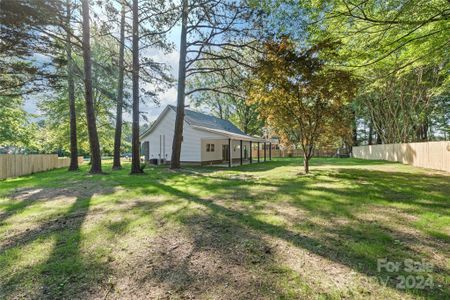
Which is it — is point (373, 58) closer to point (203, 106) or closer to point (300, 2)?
point (300, 2)

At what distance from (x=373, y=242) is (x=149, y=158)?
21234 millimetres

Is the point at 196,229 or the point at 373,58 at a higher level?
the point at 373,58

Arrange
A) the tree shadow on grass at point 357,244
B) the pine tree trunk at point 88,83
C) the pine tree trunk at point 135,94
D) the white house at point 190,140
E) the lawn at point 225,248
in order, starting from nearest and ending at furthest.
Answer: the lawn at point 225,248 < the tree shadow on grass at point 357,244 < the pine tree trunk at point 88,83 < the pine tree trunk at point 135,94 < the white house at point 190,140

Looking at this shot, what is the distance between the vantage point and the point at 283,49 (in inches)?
426

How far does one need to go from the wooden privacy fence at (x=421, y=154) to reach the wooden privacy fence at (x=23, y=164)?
22599 millimetres

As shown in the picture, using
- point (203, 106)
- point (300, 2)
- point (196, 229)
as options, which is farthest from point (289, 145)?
point (203, 106)

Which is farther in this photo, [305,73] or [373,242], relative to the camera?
[305,73]

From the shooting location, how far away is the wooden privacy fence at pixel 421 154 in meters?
12.9

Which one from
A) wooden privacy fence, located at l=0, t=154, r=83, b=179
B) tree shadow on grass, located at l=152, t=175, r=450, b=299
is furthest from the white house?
tree shadow on grass, located at l=152, t=175, r=450, b=299

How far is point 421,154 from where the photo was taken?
1572cm

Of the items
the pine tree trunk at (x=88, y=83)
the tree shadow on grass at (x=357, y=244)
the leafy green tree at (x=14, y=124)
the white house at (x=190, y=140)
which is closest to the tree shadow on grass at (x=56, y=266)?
the tree shadow on grass at (x=357, y=244)

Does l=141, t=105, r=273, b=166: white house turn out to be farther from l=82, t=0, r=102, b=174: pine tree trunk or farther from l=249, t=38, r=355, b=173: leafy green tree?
l=82, t=0, r=102, b=174: pine tree trunk

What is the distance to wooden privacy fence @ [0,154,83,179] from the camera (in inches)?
557

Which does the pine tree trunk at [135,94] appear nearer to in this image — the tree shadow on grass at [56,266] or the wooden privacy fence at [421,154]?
the tree shadow on grass at [56,266]
